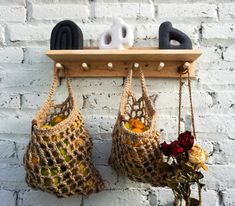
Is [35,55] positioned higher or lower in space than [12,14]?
lower

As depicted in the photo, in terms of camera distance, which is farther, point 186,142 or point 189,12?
point 189,12

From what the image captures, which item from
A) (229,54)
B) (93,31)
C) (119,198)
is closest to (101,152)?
(119,198)

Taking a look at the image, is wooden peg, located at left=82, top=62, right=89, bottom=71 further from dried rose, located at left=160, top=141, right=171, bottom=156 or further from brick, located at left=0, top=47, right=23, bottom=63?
dried rose, located at left=160, top=141, right=171, bottom=156

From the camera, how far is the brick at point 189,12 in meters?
0.97

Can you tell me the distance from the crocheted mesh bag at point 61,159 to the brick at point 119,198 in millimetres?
103

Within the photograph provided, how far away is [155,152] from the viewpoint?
2.61ft

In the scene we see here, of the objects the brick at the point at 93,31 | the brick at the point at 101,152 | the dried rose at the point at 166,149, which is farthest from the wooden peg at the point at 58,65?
the dried rose at the point at 166,149

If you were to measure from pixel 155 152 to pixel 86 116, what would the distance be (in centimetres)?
25

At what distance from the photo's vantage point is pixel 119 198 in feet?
3.07

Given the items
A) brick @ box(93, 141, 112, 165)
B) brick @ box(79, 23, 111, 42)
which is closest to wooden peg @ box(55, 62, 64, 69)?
brick @ box(79, 23, 111, 42)

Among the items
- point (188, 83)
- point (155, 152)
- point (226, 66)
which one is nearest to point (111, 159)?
point (155, 152)

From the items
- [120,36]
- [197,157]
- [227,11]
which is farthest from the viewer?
[227,11]

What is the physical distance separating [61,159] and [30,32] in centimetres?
41

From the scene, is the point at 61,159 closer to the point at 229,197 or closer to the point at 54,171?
the point at 54,171
